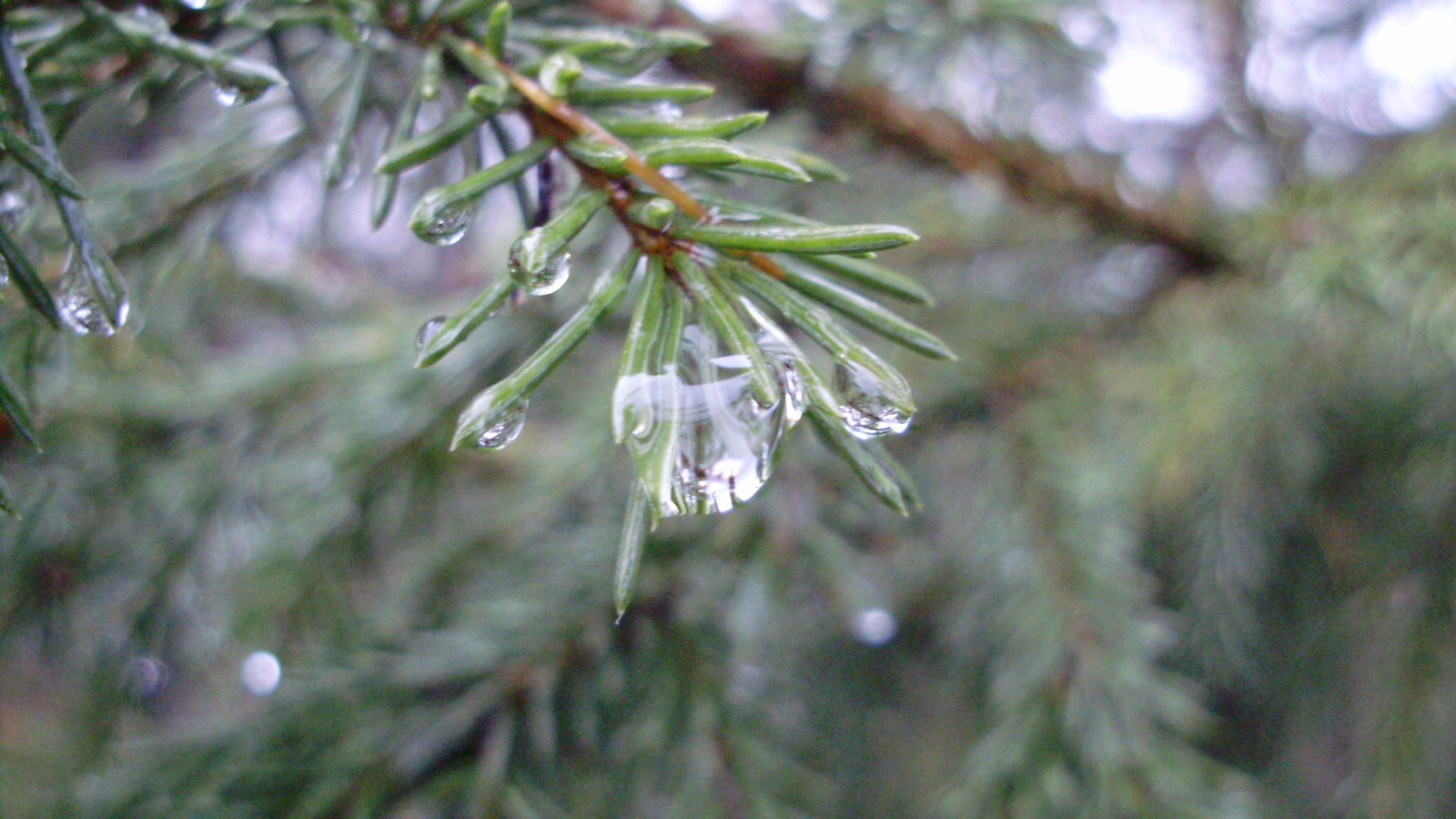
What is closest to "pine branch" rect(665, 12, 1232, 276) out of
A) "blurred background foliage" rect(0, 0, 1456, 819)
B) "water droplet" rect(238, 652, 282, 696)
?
"blurred background foliage" rect(0, 0, 1456, 819)

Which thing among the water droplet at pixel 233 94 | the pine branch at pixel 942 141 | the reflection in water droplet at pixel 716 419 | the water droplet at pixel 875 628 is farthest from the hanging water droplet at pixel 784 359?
the water droplet at pixel 875 628

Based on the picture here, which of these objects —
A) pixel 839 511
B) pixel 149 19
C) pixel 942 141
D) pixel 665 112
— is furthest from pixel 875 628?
→ pixel 149 19

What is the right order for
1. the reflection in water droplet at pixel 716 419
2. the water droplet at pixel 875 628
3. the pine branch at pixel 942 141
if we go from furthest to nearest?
1. the water droplet at pixel 875 628
2. the pine branch at pixel 942 141
3. the reflection in water droplet at pixel 716 419

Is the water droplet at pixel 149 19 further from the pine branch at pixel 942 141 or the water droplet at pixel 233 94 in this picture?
the pine branch at pixel 942 141

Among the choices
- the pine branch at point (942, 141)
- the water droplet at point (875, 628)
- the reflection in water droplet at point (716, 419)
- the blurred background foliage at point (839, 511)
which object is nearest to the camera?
the reflection in water droplet at point (716, 419)

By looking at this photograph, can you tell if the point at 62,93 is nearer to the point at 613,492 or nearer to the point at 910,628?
the point at 613,492

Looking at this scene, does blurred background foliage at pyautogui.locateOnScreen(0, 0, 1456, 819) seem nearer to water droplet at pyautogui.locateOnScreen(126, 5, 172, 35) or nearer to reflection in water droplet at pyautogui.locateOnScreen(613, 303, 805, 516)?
water droplet at pyautogui.locateOnScreen(126, 5, 172, 35)
